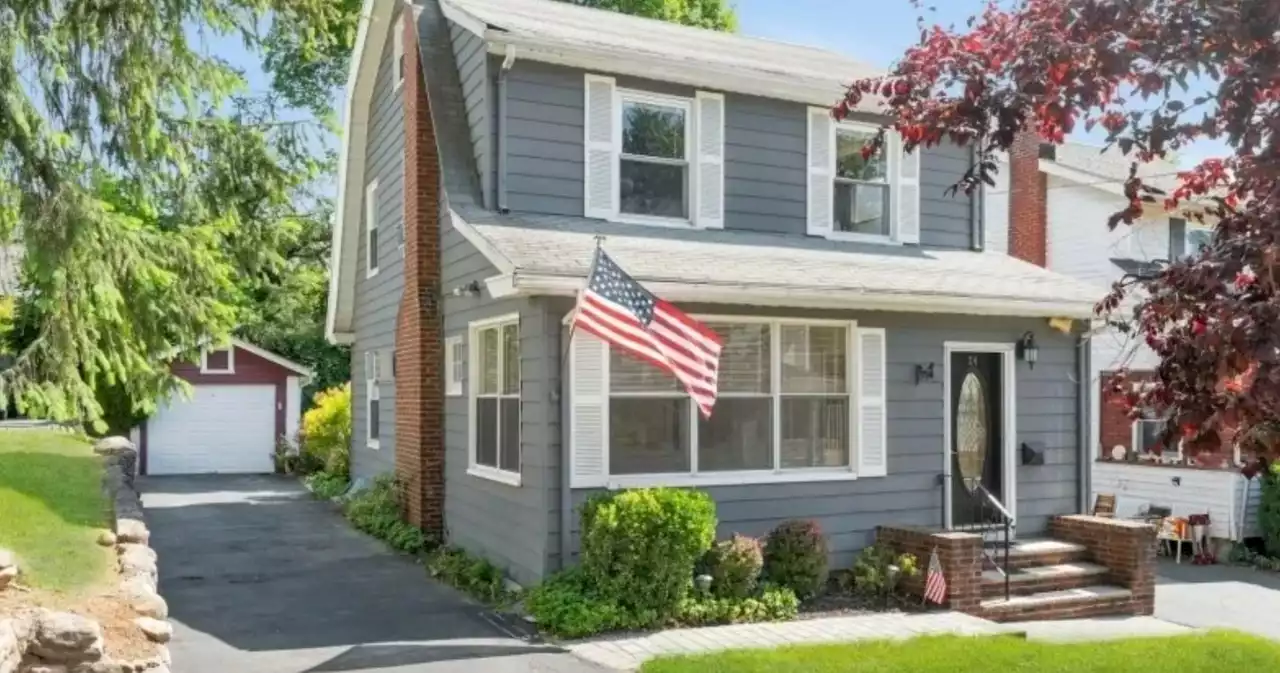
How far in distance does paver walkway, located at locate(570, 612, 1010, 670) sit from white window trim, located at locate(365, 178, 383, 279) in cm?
848

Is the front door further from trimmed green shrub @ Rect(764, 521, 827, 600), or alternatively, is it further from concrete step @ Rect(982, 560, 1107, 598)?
trimmed green shrub @ Rect(764, 521, 827, 600)

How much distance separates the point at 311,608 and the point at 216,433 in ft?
49.4

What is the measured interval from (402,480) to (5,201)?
652 centimetres

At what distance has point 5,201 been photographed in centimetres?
821

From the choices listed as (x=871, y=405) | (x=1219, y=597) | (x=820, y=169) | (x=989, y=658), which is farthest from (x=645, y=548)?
(x=1219, y=597)

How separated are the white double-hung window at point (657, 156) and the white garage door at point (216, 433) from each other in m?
14.7

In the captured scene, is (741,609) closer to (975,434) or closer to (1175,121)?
(975,434)

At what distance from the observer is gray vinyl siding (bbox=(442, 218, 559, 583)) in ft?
31.6

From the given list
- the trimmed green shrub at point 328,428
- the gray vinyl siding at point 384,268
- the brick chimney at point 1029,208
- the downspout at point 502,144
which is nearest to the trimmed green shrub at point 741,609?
the downspout at point 502,144

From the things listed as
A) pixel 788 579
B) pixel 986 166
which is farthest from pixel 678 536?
pixel 986 166

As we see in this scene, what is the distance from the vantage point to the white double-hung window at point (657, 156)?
11633 millimetres

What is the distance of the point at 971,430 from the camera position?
1206cm

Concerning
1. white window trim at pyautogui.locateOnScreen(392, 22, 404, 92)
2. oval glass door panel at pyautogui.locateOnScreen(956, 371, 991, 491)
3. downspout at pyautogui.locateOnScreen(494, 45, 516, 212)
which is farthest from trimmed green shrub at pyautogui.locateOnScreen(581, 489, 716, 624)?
white window trim at pyautogui.locateOnScreen(392, 22, 404, 92)

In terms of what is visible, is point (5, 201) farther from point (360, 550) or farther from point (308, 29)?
point (360, 550)
